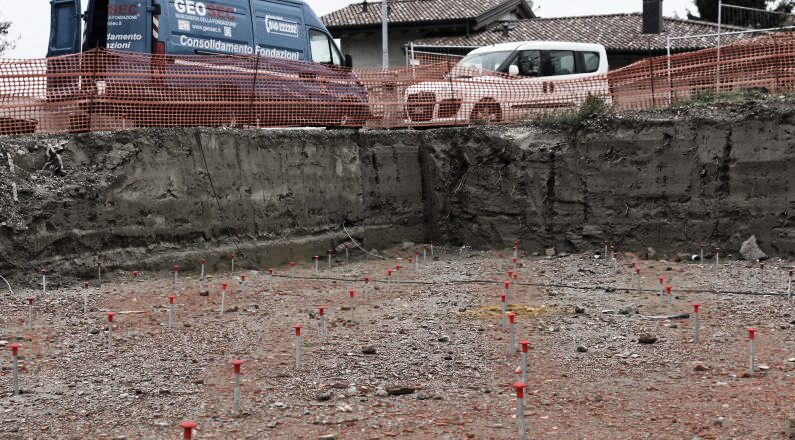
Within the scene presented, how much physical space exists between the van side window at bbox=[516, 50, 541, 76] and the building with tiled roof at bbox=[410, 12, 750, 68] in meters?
12.6

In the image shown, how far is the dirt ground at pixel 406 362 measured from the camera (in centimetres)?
573

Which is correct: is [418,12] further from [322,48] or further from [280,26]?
[280,26]

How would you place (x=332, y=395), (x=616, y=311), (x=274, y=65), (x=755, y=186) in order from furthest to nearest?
(x=274, y=65), (x=755, y=186), (x=616, y=311), (x=332, y=395)

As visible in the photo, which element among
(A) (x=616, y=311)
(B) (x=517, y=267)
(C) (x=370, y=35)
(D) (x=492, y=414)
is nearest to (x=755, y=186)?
(B) (x=517, y=267)

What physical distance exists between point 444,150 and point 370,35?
22267mm

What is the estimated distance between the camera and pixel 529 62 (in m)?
17.3

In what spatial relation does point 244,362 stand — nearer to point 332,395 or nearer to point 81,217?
point 332,395

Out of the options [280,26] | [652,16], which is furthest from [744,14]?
[280,26]

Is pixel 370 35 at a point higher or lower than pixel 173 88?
higher

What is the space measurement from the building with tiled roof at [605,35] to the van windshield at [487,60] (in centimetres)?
1297

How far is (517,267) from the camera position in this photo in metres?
12.4

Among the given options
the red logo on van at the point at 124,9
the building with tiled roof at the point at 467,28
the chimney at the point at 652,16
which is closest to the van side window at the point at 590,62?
the red logo on van at the point at 124,9

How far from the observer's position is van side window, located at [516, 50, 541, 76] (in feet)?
56.3

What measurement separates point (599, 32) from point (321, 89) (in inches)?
832
